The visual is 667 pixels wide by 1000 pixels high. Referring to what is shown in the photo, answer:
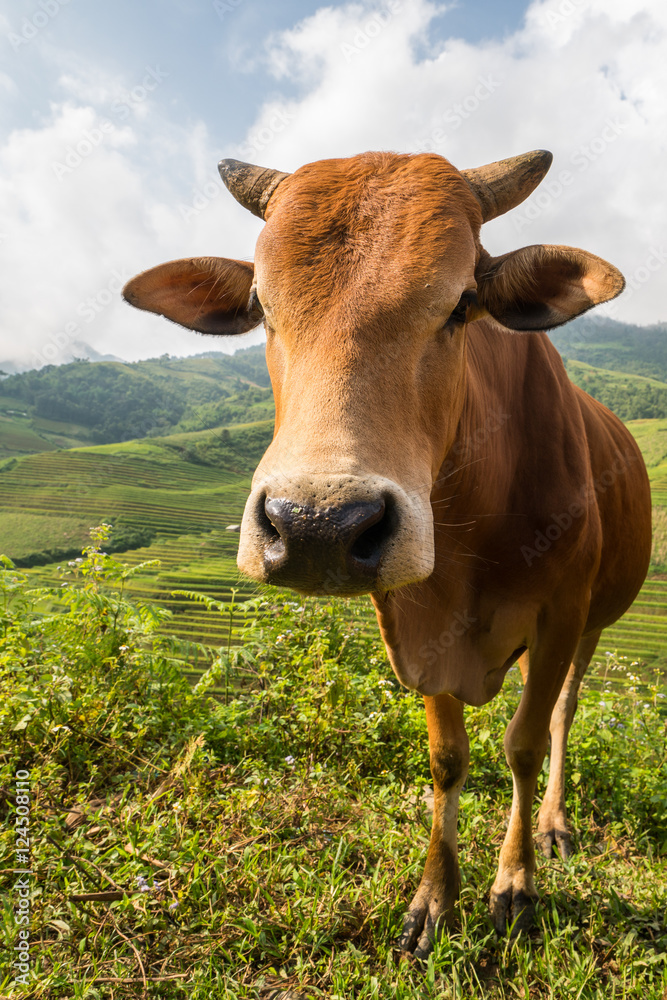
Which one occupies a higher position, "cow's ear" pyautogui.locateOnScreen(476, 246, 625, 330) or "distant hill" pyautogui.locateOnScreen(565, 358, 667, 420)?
"distant hill" pyautogui.locateOnScreen(565, 358, 667, 420)

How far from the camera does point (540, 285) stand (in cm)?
232

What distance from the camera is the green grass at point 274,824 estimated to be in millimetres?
2320

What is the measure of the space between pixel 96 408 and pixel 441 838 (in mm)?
15028

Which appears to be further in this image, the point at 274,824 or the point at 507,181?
the point at 274,824

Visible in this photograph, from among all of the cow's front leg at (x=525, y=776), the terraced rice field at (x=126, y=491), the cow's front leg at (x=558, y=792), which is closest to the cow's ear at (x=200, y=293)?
the cow's front leg at (x=525, y=776)

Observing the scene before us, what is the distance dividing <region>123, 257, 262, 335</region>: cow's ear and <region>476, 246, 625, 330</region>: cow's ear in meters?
1.03

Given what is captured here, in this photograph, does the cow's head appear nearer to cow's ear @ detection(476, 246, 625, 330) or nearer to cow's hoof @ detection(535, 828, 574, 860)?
cow's ear @ detection(476, 246, 625, 330)

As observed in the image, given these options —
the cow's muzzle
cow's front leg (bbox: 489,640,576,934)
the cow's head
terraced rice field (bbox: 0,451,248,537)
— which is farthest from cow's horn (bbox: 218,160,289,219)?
terraced rice field (bbox: 0,451,248,537)

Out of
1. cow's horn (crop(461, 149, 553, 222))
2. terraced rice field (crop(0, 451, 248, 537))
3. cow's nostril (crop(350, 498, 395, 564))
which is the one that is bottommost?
terraced rice field (crop(0, 451, 248, 537))

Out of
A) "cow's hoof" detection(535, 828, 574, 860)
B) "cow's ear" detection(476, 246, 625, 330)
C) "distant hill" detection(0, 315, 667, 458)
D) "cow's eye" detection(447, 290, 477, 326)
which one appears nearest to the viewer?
"cow's eye" detection(447, 290, 477, 326)

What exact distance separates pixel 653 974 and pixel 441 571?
1.91 metres

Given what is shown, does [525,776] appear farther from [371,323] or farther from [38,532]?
[38,532]

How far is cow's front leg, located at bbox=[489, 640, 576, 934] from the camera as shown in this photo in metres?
2.73

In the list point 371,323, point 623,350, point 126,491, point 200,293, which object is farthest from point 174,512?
point 623,350
